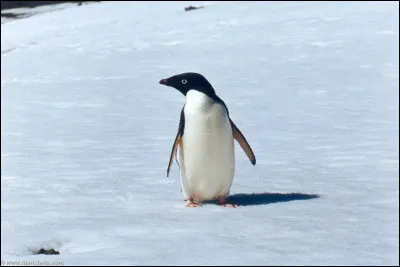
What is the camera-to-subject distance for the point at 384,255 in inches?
156

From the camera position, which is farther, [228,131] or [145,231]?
[228,131]

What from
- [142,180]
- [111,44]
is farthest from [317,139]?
[111,44]

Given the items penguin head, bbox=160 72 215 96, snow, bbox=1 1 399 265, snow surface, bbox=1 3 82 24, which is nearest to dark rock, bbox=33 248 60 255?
snow, bbox=1 1 399 265

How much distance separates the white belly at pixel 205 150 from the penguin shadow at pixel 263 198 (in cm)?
16

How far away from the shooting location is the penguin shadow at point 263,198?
533 cm

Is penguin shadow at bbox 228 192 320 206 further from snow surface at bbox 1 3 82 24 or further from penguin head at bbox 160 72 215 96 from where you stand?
snow surface at bbox 1 3 82 24

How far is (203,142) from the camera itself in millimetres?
5094

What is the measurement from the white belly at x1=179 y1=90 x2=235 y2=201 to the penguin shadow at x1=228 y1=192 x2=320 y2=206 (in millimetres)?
Answer: 157

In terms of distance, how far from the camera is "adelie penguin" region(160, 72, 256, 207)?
5.04 meters

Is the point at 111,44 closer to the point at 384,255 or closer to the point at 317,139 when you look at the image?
the point at 317,139

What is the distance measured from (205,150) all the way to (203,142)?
0.05 meters

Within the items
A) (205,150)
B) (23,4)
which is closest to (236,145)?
(205,150)

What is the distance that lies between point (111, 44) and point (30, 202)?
40.6 feet

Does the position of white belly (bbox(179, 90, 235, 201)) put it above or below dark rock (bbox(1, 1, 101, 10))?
above
